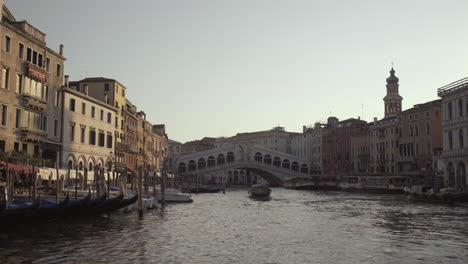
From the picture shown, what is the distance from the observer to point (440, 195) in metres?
34.0

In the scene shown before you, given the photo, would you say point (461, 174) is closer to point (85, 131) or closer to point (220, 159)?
point (85, 131)

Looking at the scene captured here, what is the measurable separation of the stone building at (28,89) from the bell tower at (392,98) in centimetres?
5790

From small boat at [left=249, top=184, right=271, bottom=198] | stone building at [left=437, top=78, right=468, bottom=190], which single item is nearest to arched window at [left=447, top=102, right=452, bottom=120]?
stone building at [left=437, top=78, right=468, bottom=190]

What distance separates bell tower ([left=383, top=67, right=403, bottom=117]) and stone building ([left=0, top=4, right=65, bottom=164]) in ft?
190

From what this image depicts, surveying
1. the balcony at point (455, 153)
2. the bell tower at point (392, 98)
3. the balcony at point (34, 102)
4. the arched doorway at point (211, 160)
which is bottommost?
the balcony at point (455, 153)

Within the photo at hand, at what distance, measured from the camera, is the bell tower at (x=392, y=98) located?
77062mm

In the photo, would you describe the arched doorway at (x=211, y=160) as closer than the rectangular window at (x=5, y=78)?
No

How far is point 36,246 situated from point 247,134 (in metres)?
98.3

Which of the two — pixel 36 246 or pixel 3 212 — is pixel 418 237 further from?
pixel 3 212

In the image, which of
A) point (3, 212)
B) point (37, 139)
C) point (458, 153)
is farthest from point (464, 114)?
point (3, 212)

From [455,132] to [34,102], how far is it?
30.0 m

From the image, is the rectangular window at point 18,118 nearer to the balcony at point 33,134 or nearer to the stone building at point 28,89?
the stone building at point 28,89

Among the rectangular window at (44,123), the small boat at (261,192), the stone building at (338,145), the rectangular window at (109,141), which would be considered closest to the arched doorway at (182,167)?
the stone building at (338,145)

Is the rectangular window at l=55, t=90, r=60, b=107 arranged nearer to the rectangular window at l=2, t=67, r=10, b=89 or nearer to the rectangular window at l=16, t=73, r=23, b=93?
the rectangular window at l=16, t=73, r=23, b=93
